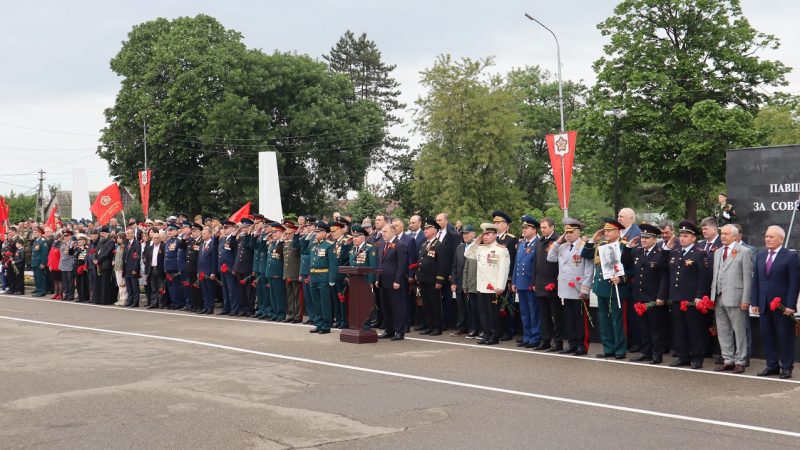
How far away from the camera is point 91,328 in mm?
14258

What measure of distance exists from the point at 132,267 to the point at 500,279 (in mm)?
10343

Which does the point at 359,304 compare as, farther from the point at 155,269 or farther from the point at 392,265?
the point at 155,269

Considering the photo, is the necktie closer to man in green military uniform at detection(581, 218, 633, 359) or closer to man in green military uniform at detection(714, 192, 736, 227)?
man in green military uniform at detection(581, 218, 633, 359)

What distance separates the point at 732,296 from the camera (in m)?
9.58

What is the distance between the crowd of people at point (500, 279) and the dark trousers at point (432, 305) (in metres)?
0.02

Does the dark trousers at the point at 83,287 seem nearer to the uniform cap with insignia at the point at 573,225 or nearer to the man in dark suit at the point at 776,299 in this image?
the uniform cap with insignia at the point at 573,225

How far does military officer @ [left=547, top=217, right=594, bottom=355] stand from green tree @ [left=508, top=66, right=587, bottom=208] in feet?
153

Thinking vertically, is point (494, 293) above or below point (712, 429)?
above

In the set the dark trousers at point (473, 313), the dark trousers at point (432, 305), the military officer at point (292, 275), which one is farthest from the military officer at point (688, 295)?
the military officer at point (292, 275)

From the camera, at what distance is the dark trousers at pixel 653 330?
10266 millimetres

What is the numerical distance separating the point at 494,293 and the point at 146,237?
33.1 feet

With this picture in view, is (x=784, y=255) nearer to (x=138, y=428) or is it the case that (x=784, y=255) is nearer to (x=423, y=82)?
(x=138, y=428)

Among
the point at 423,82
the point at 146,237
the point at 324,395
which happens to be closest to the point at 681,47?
the point at 423,82

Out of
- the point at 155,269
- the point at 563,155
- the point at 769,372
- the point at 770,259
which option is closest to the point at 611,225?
the point at 770,259
